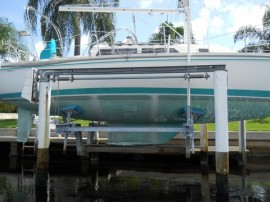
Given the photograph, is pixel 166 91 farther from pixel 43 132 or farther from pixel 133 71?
pixel 43 132

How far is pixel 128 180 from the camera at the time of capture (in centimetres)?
996

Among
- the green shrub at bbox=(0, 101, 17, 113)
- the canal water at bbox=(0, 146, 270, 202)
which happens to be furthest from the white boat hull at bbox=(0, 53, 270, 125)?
the green shrub at bbox=(0, 101, 17, 113)

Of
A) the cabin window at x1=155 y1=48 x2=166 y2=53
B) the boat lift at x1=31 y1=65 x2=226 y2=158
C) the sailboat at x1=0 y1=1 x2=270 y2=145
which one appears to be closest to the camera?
the boat lift at x1=31 y1=65 x2=226 y2=158

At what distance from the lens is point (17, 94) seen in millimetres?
10602

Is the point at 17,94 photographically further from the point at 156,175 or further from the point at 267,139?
the point at 267,139

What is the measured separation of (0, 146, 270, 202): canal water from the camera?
8.20m

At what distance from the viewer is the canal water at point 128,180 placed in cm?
820

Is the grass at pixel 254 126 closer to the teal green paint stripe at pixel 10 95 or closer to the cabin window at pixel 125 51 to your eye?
the cabin window at pixel 125 51

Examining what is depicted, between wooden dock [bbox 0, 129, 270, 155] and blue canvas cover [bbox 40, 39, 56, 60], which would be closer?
blue canvas cover [bbox 40, 39, 56, 60]

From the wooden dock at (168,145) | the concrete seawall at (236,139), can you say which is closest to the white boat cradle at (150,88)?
the wooden dock at (168,145)

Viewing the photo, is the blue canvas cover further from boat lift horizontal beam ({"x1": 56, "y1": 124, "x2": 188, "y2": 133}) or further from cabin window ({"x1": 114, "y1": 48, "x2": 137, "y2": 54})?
boat lift horizontal beam ({"x1": 56, "y1": 124, "x2": 188, "y2": 133})

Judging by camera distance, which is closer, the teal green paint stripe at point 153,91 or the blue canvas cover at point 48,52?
the teal green paint stripe at point 153,91

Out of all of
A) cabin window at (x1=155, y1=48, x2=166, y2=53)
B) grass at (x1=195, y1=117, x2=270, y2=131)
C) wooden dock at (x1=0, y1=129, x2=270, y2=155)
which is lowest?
wooden dock at (x1=0, y1=129, x2=270, y2=155)

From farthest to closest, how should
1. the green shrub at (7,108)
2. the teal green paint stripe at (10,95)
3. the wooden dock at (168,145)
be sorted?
1. the green shrub at (7,108)
2. the wooden dock at (168,145)
3. the teal green paint stripe at (10,95)
